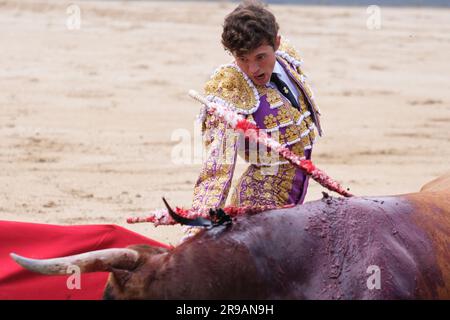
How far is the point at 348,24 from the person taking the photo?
14938 mm

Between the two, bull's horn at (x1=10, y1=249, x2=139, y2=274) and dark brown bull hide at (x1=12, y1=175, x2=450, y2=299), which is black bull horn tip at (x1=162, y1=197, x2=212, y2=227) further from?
bull's horn at (x1=10, y1=249, x2=139, y2=274)

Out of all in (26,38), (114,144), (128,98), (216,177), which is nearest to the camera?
(216,177)

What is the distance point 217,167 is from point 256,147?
0.71ft

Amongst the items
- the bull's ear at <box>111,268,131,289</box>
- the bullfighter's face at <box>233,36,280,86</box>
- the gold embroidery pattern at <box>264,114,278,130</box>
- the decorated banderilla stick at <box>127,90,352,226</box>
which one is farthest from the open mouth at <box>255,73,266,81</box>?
the bull's ear at <box>111,268,131,289</box>

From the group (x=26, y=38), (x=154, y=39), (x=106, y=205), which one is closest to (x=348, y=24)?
(x=154, y=39)

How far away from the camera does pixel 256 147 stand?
3264mm

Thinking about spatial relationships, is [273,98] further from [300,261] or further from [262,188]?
[300,261]

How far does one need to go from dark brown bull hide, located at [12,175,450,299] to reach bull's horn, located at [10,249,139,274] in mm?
12

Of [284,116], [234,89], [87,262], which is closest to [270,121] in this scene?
[284,116]

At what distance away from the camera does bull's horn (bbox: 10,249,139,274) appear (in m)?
2.42

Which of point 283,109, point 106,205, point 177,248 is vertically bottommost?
point 106,205
